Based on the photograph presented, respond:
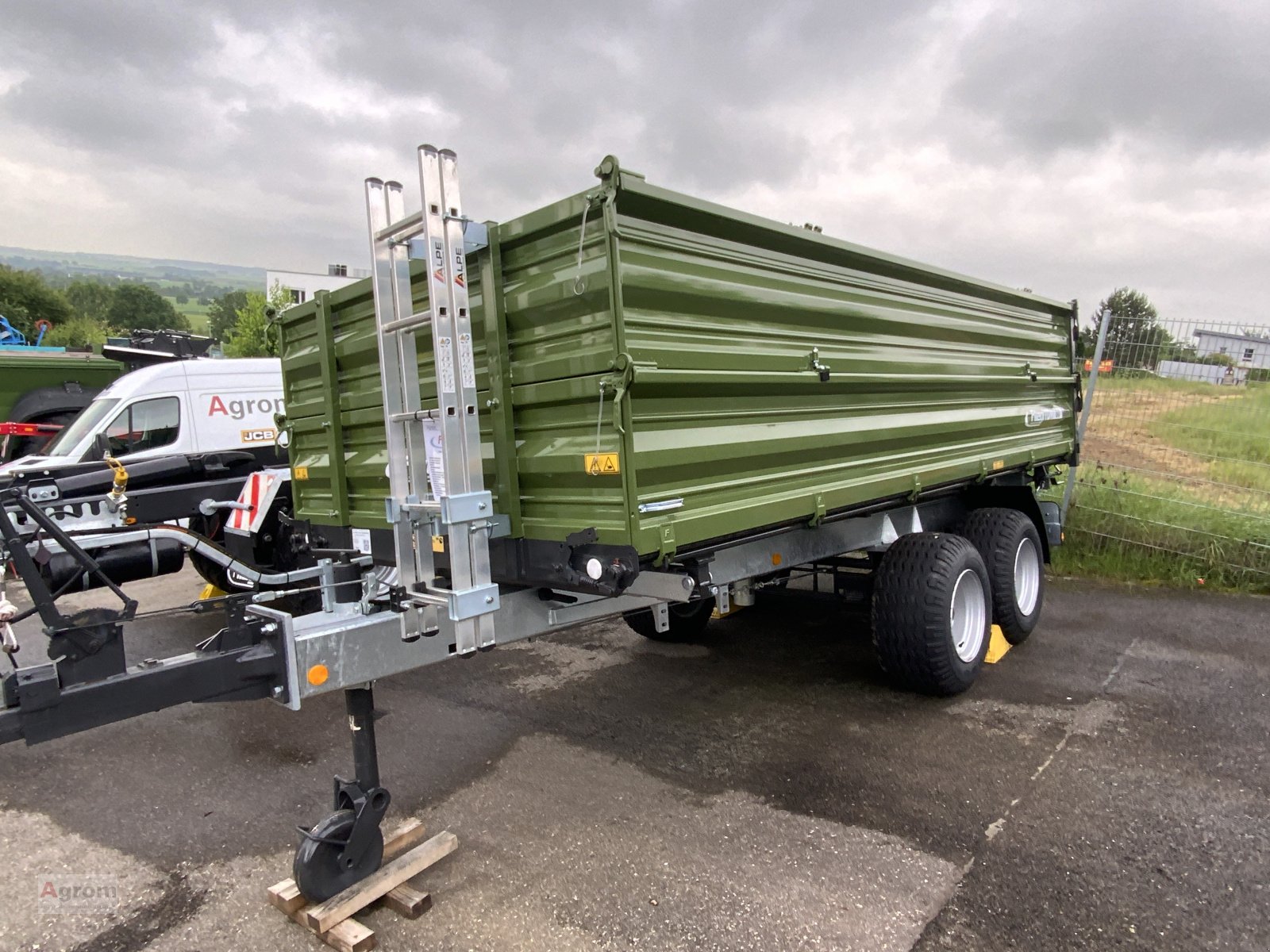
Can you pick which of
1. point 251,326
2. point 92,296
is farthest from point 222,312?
point 251,326

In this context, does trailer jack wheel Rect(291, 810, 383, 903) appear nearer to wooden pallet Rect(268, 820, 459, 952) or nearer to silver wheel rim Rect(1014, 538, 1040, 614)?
wooden pallet Rect(268, 820, 459, 952)

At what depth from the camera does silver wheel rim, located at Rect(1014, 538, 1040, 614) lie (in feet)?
18.8

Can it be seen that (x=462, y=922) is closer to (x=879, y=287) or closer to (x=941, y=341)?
(x=879, y=287)

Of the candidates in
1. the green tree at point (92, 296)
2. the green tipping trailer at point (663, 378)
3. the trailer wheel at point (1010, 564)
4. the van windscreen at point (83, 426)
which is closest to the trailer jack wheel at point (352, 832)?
the green tipping trailer at point (663, 378)

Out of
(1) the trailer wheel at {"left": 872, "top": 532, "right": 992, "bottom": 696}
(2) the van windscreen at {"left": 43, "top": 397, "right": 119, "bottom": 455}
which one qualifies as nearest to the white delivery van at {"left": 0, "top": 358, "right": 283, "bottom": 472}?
(2) the van windscreen at {"left": 43, "top": 397, "right": 119, "bottom": 455}

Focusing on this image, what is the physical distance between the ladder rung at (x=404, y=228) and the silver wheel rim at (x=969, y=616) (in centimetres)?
359

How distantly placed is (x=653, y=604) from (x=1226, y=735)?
3127 millimetres

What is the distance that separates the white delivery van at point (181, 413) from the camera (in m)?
7.84

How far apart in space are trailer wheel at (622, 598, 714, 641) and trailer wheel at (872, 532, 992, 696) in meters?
1.42

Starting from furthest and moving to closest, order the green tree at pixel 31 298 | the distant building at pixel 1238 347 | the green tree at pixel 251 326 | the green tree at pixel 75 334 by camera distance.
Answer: the green tree at pixel 31 298, the green tree at pixel 75 334, the green tree at pixel 251 326, the distant building at pixel 1238 347

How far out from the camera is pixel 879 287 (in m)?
4.45

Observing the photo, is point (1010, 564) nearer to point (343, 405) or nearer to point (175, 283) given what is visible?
point (343, 405)

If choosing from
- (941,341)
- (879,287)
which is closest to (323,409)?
(879,287)

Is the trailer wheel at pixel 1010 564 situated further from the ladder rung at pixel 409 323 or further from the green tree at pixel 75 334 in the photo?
the green tree at pixel 75 334
